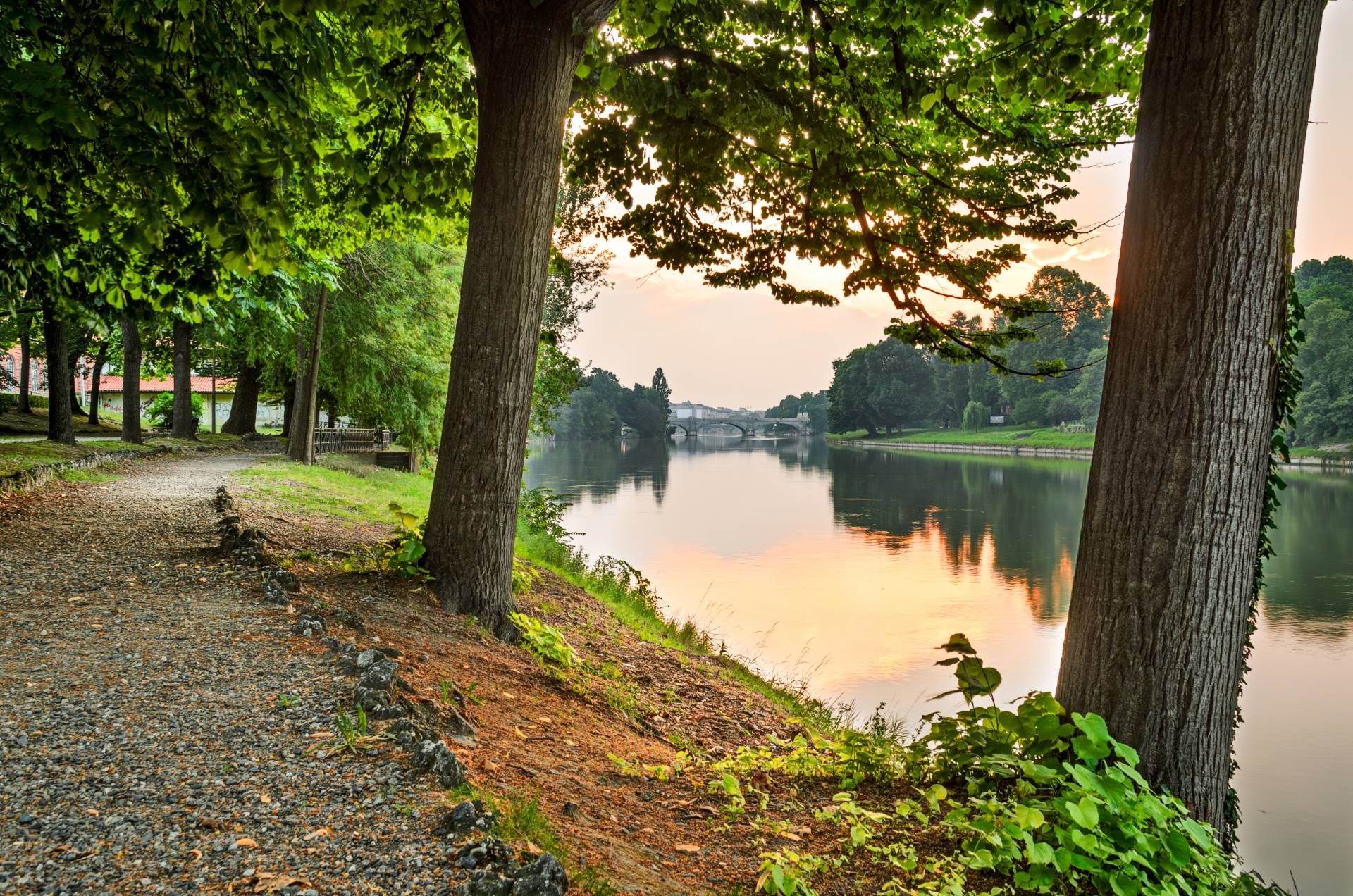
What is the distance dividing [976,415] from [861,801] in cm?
8215

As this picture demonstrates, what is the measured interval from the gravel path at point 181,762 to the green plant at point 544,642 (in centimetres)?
172

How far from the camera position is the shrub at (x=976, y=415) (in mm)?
80125

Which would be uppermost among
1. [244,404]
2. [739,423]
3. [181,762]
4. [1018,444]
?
[1018,444]

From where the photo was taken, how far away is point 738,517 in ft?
101

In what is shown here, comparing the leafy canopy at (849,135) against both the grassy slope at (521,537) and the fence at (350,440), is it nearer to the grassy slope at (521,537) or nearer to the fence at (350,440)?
the grassy slope at (521,537)

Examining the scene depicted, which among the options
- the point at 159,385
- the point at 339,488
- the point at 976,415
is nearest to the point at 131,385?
the point at 339,488

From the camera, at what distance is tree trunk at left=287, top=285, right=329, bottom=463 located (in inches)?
725

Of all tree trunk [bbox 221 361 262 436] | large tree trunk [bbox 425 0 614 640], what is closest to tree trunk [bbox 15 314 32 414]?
tree trunk [bbox 221 361 262 436]

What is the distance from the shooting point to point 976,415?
264ft

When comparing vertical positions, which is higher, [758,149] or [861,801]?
[758,149]

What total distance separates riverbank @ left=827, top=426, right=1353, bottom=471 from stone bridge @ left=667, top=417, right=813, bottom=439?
16.0 meters

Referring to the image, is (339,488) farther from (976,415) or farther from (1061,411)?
(976,415)

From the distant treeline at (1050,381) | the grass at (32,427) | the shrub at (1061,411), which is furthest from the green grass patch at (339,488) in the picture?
the shrub at (1061,411)

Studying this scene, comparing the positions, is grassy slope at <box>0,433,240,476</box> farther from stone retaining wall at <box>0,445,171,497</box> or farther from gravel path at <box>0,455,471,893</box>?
gravel path at <box>0,455,471,893</box>
